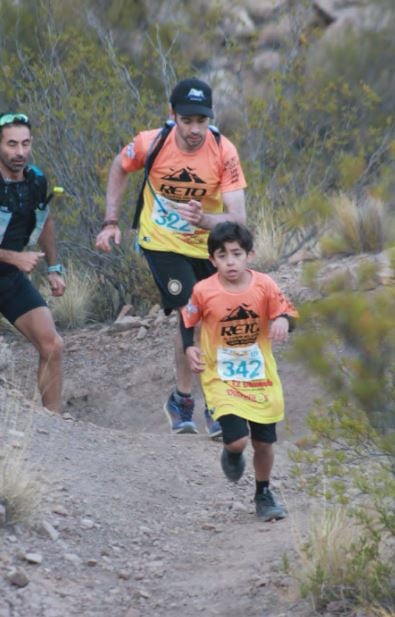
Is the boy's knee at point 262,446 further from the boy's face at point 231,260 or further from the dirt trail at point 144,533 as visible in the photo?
the boy's face at point 231,260

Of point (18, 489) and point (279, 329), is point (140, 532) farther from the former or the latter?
point (279, 329)

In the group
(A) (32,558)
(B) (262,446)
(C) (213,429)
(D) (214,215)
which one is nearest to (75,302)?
(C) (213,429)

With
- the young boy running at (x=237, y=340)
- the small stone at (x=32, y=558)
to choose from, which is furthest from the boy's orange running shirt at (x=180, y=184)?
the small stone at (x=32, y=558)

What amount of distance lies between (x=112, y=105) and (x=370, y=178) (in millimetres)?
2815

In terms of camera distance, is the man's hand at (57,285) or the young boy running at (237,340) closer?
the young boy running at (237,340)

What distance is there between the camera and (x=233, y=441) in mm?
6461

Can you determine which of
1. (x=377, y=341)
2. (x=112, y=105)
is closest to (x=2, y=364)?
(x=112, y=105)

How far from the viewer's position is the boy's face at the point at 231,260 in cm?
634

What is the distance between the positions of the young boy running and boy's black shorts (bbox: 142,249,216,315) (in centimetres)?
149

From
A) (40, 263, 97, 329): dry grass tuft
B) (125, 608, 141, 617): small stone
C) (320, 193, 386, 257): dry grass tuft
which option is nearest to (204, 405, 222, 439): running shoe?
(125, 608, 141, 617): small stone

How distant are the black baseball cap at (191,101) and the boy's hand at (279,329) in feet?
5.90

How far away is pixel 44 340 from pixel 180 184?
1309 mm

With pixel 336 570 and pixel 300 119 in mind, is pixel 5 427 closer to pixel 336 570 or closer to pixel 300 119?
pixel 336 570

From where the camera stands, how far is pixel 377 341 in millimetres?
4734
